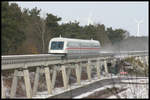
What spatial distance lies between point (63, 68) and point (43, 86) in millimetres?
2967

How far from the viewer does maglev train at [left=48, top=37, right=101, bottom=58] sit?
28562mm

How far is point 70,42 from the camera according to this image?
2930cm

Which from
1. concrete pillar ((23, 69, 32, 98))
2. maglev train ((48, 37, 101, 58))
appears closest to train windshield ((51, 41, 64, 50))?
maglev train ((48, 37, 101, 58))

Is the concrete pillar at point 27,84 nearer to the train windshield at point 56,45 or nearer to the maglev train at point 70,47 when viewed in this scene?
the maglev train at point 70,47

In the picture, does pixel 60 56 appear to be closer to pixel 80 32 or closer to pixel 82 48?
pixel 82 48

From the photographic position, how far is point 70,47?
2930cm

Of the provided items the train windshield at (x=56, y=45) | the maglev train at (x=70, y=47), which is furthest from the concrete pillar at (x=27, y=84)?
the train windshield at (x=56, y=45)

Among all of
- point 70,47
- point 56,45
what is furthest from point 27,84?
point 70,47

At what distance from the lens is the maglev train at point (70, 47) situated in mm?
28562

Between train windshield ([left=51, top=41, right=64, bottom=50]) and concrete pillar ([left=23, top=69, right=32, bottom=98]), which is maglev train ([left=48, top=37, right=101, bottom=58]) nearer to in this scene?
train windshield ([left=51, top=41, right=64, bottom=50])

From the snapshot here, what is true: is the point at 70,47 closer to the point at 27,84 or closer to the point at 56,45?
the point at 56,45

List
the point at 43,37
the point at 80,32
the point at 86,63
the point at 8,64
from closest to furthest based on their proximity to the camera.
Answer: the point at 8,64 < the point at 86,63 < the point at 43,37 < the point at 80,32

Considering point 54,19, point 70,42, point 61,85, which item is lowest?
point 61,85

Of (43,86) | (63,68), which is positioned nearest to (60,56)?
(63,68)
